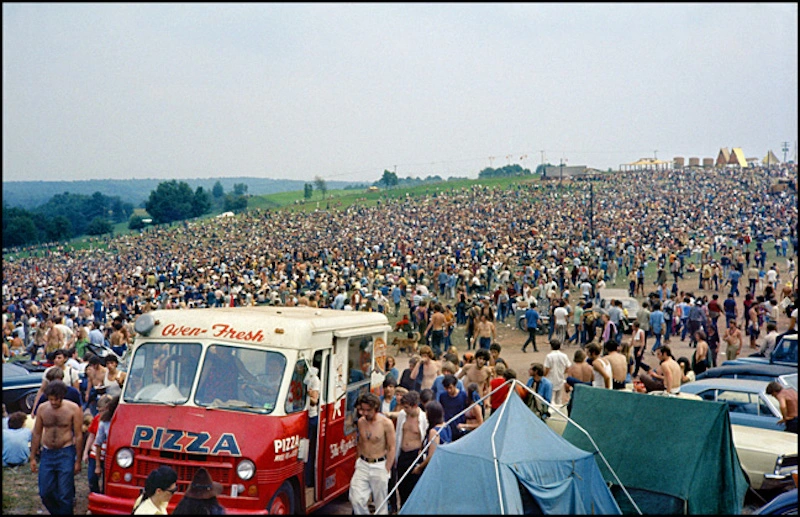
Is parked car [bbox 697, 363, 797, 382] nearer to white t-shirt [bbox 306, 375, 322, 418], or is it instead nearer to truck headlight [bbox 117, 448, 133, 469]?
white t-shirt [bbox 306, 375, 322, 418]

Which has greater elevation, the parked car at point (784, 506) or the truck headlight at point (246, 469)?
the truck headlight at point (246, 469)

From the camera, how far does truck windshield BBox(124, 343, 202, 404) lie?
26.4 feet

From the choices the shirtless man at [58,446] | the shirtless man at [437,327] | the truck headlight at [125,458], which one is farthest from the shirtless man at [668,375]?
the shirtless man at [437,327]

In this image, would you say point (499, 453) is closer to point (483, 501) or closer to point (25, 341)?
point (483, 501)

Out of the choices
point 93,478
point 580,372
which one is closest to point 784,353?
point 580,372

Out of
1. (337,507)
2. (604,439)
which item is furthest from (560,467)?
(337,507)

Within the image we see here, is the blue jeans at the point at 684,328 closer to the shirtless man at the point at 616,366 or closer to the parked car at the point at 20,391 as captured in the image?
the shirtless man at the point at 616,366

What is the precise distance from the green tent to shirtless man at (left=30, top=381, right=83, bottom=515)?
5653 mm

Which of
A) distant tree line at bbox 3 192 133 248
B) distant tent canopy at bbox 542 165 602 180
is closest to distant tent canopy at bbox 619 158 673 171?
distant tent canopy at bbox 542 165 602 180

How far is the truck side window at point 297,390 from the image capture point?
26.3 feet

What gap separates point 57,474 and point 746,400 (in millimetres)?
9032

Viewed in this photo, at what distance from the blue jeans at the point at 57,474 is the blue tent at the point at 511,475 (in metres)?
3.61

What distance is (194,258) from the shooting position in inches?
1610

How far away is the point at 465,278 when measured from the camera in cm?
3069
